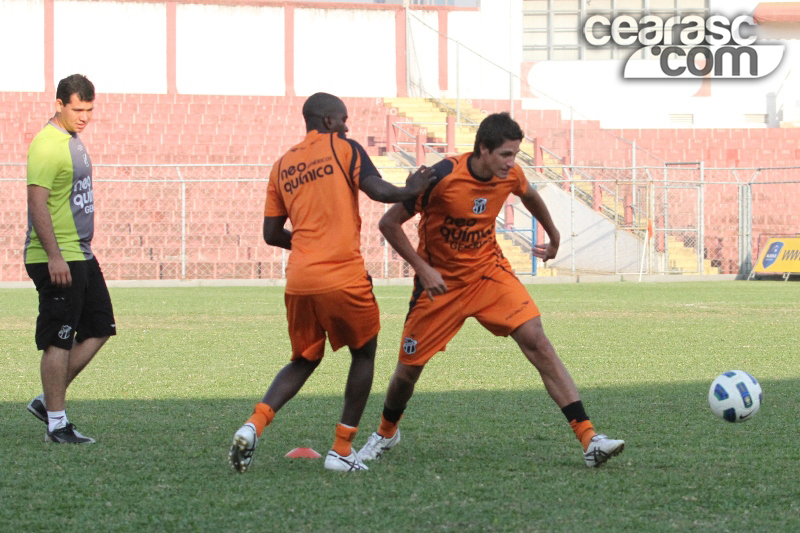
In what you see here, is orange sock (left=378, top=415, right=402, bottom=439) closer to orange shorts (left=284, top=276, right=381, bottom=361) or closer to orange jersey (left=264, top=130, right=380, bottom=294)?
orange shorts (left=284, top=276, right=381, bottom=361)

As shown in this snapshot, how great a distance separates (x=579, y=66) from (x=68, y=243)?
1230 inches

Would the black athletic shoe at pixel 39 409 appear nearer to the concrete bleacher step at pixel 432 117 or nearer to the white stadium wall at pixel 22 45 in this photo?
the concrete bleacher step at pixel 432 117

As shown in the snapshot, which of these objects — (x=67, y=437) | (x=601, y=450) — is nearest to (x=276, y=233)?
(x=67, y=437)

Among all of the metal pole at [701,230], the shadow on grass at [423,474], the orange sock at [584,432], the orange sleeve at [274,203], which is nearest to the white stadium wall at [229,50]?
the metal pole at [701,230]

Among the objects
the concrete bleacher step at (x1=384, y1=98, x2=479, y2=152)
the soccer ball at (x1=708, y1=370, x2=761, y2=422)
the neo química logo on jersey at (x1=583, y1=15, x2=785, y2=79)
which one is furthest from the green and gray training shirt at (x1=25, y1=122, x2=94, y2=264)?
the neo química logo on jersey at (x1=583, y1=15, x2=785, y2=79)

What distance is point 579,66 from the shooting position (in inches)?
1388

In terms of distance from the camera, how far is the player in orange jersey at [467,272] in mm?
4953

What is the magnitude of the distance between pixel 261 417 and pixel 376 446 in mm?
666

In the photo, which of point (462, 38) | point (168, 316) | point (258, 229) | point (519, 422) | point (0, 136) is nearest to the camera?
point (519, 422)

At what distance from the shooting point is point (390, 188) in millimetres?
4648

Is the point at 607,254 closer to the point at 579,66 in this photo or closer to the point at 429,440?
the point at 579,66

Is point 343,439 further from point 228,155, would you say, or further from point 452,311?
point 228,155

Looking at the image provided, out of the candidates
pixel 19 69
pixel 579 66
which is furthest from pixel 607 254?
pixel 19 69

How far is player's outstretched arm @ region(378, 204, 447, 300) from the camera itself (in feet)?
16.0
